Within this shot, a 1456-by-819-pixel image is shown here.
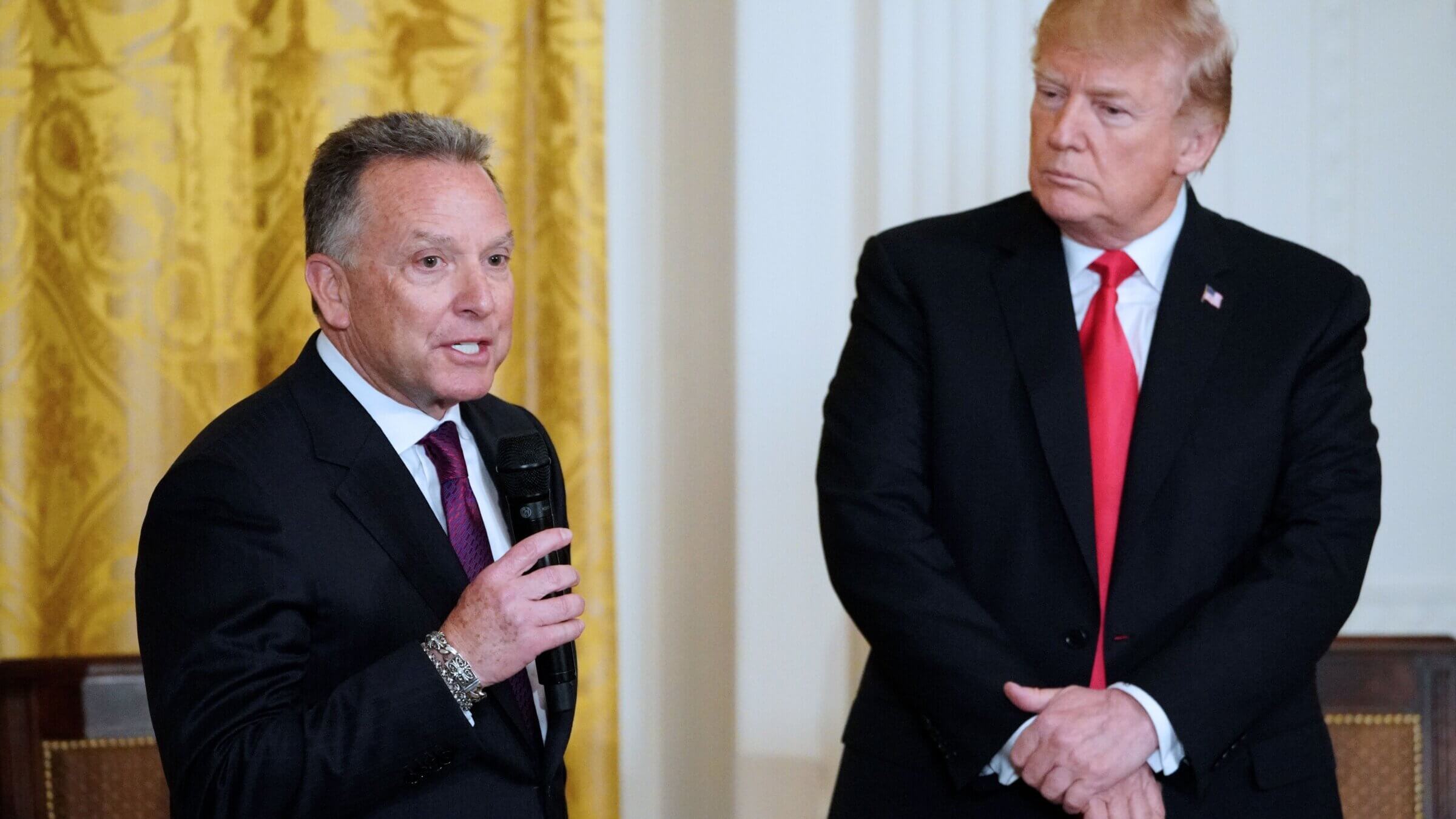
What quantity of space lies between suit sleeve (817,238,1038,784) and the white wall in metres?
0.97

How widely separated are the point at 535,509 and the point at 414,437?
7.9 inches

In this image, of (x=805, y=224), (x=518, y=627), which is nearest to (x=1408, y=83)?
(x=805, y=224)

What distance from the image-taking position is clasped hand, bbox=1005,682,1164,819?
6.25 ft

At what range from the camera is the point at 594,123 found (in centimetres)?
313

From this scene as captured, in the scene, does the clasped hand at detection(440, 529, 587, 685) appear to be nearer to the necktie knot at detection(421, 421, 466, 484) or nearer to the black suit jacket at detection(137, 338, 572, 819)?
the black suit jacket at detection(137, 338, 572, 819)

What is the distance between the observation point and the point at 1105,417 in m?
2.12

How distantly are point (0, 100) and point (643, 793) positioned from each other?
2086 millimetres

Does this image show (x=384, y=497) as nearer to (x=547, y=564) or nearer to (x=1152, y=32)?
(x=547, y=564)

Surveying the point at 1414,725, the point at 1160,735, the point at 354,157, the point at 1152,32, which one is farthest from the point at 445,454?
the point at 1414,725

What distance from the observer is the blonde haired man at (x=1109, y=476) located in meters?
2.02

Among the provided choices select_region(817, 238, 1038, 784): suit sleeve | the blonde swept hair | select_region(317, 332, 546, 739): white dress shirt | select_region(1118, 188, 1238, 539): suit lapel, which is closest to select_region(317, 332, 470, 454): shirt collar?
select_region(317, 332, 546, 739): white dress shirt

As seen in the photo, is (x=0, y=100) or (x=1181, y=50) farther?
(x=0, y=100)

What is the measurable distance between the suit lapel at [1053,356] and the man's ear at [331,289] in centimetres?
96

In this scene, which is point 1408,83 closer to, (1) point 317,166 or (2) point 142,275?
(1) point 317,166
